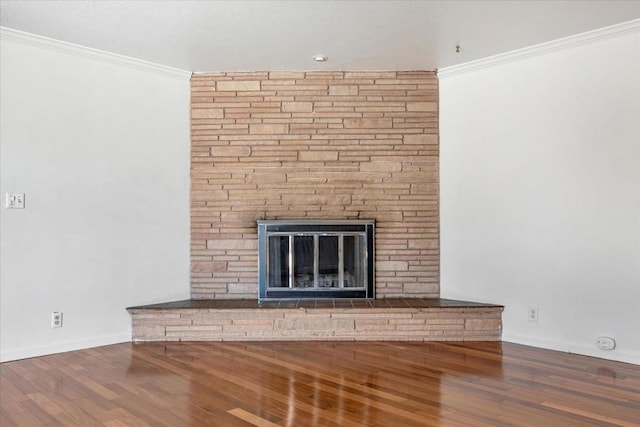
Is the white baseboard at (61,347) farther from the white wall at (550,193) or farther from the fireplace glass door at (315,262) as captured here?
the white wall at (550,193)

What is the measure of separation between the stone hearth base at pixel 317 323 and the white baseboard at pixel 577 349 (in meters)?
0.17

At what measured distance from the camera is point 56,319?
362 cm

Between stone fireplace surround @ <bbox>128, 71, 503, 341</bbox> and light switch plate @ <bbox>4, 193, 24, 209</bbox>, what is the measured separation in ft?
4.45

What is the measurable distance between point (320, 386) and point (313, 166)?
2111 millimetres

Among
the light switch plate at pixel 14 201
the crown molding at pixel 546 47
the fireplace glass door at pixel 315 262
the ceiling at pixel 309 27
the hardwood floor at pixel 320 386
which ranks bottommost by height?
the hardwood floor at pixel 320 386

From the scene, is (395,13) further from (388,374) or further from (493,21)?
(388,374)

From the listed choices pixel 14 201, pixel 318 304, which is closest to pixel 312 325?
pixel 318 304

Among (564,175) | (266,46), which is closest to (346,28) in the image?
(266,46)

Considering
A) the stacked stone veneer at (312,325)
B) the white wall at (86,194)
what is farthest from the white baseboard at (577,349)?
the white wall at (86,194)

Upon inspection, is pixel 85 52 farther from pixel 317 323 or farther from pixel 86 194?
pixel 317 323

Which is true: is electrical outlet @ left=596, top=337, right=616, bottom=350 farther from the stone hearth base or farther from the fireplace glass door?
the fireplace glass door

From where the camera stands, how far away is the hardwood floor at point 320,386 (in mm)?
2385

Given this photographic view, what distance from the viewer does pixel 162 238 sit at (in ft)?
13.9

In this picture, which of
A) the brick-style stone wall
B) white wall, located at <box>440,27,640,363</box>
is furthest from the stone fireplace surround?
white wall, located at <box>440,27,640,363</box>
